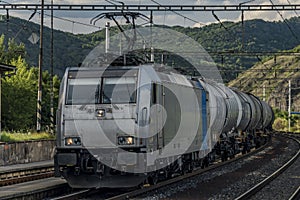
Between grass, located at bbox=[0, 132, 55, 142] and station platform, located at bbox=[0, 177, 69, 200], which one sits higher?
grass, located at bbox=[0, 132, 55, 142]

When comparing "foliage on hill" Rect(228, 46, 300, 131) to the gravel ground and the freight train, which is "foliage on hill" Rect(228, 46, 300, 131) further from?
the freight train

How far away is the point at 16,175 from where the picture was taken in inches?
843

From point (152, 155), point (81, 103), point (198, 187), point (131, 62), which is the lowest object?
point (198, 187)

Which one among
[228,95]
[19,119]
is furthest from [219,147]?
[19,119]

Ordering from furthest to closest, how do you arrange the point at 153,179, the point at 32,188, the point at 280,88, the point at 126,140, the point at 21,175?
the point at 280,88
the point at 21,175
the point at 153,179
the point at 32,188
the point at 126,140

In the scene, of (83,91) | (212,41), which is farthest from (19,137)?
(212,41)

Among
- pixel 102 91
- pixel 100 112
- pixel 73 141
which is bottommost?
pixel 73 141

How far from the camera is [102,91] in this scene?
16.1 metres

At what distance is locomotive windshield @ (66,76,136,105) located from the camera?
1592 centimetres

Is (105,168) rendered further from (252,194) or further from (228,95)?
(228,95)

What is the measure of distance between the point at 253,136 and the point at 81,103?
24196mm

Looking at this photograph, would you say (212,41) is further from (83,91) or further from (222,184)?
(83,91)

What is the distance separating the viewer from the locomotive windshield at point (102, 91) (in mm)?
15922

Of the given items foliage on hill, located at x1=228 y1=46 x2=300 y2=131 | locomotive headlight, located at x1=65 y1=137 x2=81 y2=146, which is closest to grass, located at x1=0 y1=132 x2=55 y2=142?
locomotive headlight, located at x1=65 y1=137 x2=81 y2=146
